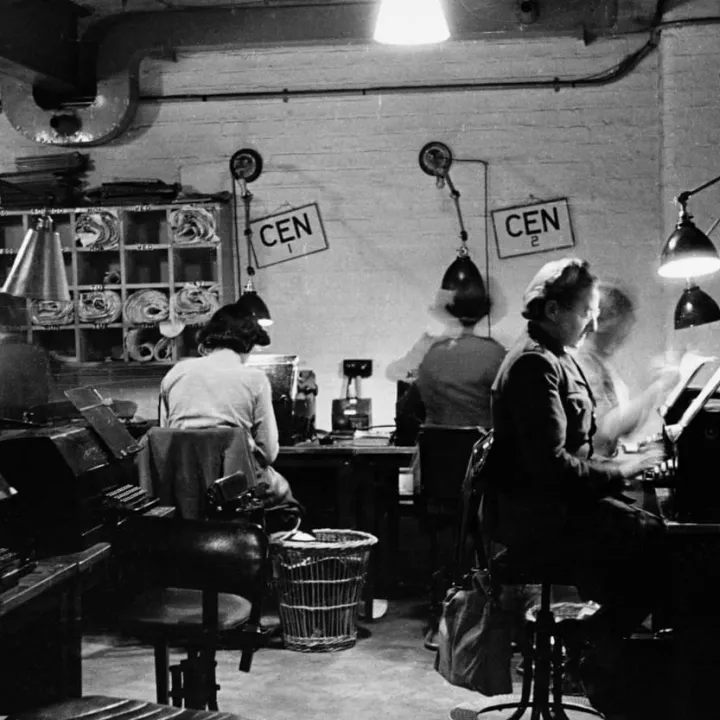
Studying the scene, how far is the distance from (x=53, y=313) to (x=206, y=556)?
4589 millimetres

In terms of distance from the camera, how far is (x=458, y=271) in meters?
7.11

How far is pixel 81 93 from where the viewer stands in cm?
755

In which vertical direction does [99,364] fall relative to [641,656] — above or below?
above

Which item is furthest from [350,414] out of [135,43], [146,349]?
[135,43]

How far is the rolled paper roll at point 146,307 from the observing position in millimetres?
7285

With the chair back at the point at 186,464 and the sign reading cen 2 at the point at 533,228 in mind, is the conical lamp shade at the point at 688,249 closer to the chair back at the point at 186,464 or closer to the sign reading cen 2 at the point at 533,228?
the chair back at the point at 186,464

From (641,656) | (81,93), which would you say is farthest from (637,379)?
(81,93)

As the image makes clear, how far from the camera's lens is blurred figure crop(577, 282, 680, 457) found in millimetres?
4195

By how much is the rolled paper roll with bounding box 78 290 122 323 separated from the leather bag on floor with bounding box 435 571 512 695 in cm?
426

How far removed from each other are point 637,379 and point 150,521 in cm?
464

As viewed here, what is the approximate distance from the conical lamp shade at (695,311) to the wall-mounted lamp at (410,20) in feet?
9.23

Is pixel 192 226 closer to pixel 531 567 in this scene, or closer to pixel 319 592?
pixel 319 592

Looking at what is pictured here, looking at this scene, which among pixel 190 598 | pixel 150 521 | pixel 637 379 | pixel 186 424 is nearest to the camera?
pixel 150 521

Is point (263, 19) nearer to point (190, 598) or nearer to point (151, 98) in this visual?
point (151, 98)
